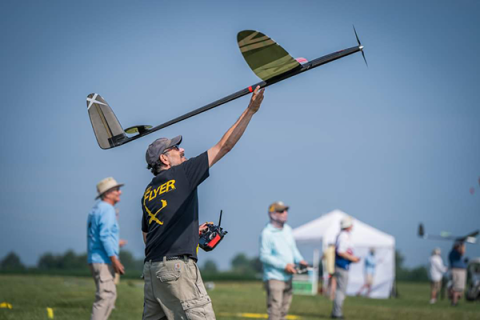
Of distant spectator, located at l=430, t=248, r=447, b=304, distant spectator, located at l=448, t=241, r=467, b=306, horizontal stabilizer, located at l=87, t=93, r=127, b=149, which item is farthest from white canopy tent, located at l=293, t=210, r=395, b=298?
horizontal stabilizer, located at l=87, t=93, r=127, b=149

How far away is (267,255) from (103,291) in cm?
259

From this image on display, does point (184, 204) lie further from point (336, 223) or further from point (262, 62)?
point (336, 223)

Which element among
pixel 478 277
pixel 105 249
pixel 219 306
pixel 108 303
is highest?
pixel 105 249

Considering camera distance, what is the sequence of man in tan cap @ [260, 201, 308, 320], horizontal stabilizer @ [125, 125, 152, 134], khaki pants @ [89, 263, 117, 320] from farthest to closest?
1. man in tan cap @ [260, 201, 308, 320]
2. khaki pants @ [89, 263, 117, 320]
3. horizontal stabilizer @ [125, 125, 152, 134]

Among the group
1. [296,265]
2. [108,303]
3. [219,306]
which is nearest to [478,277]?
[219,306]

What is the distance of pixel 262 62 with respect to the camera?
4.56 meters

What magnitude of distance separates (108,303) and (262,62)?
15.1ft

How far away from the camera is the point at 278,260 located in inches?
360

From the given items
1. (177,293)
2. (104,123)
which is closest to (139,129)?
(104,123)

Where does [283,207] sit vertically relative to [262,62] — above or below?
below

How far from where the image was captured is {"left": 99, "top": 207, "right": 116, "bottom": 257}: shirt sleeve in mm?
8039

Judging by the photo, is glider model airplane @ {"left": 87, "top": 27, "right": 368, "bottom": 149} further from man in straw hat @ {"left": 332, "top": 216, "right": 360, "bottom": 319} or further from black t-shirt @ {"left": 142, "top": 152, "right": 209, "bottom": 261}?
man in straw hat @ {"left": 332, "top": 216, "right": 360, "bottom": 319}

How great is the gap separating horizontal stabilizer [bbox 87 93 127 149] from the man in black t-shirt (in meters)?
1.32

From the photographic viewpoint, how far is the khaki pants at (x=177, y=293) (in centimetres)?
436
